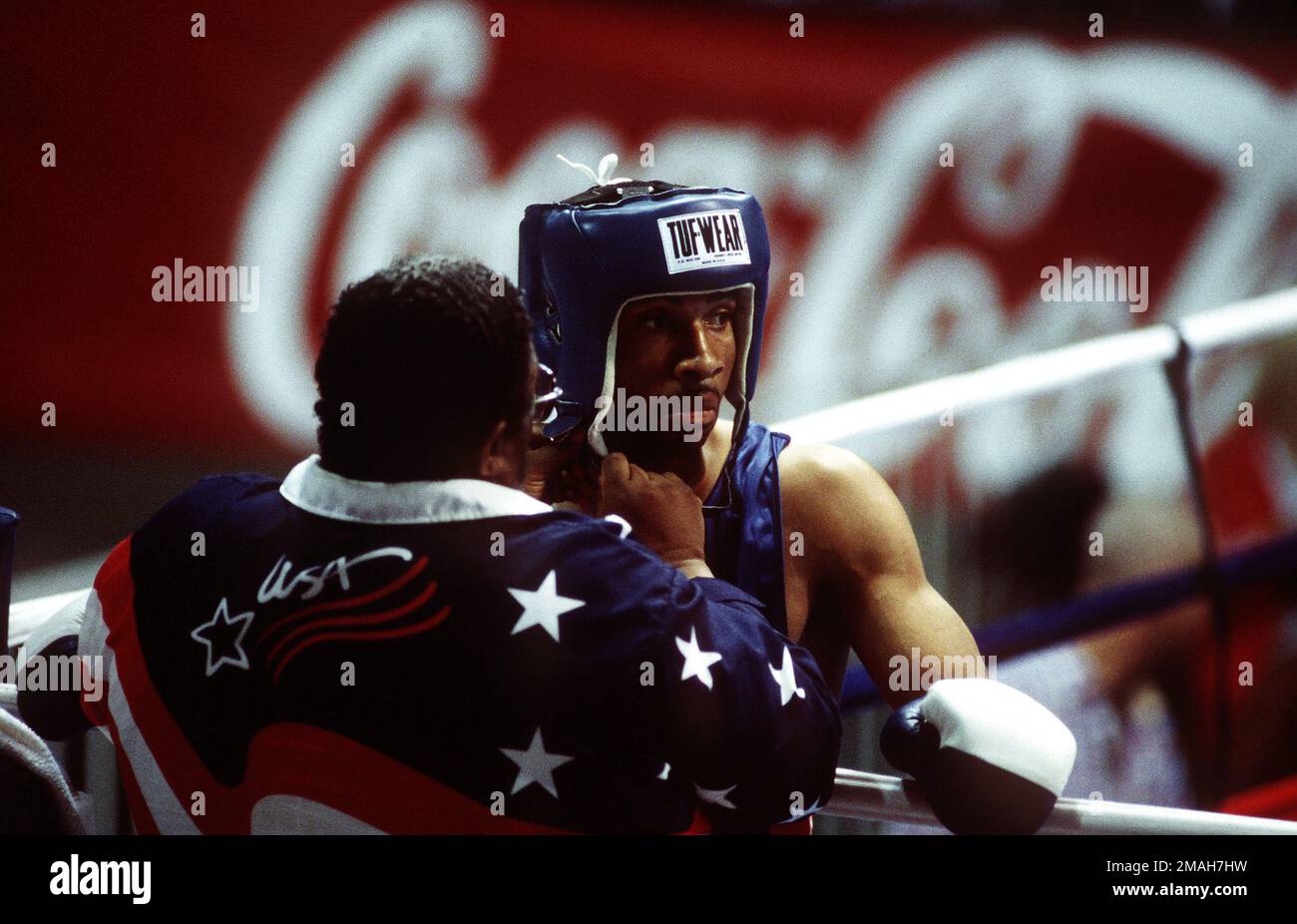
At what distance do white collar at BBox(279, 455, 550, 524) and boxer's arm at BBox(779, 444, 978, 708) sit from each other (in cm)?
63

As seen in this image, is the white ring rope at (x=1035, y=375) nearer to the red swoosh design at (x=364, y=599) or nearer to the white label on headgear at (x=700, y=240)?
the white label on headgear at (x=700, y=240)

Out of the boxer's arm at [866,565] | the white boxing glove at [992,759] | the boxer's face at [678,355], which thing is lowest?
the white boxing glove at [992,759]

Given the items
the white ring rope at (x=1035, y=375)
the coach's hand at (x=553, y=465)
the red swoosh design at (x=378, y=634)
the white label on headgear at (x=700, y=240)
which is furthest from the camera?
the white ring rope at (x=1035, y=375)

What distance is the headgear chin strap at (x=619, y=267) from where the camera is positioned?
1.66 meters

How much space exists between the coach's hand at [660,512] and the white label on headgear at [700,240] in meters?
0.27

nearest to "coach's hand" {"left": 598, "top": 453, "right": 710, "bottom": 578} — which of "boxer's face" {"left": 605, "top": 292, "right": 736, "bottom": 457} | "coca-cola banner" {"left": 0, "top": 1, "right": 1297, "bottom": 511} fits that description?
"boxer's face" {"left": 605, "top": 292, "right": 736, "bottom": 457}

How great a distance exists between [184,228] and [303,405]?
19.1 inches

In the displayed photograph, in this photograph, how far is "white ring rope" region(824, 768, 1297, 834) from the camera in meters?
1.38

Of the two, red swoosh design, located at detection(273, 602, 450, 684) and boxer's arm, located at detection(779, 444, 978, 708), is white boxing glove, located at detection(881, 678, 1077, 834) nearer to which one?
boxer's arm, located at detection(779, 444, 978, 708)

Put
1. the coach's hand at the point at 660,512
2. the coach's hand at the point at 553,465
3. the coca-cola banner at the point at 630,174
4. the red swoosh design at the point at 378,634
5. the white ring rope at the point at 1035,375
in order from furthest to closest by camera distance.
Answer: the coca-cola banner at the point at 630,174
the white ring rope at the point at 1035,375
the coach's hand at the point at 553,465
the coach's hand at the point at 660,512
the red swoosh design at the point at 378,634

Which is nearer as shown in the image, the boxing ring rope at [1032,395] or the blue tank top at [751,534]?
the boxing ring rope at [1032,395]

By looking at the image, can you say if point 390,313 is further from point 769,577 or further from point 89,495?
point 89,495

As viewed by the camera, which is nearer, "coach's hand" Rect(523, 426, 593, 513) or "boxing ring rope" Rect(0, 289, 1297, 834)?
"boxing ring rope" Rect(0, 289, 1297, 834)

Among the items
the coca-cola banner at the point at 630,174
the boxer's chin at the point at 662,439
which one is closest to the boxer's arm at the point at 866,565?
the boxer's chin at the point at 662,439
